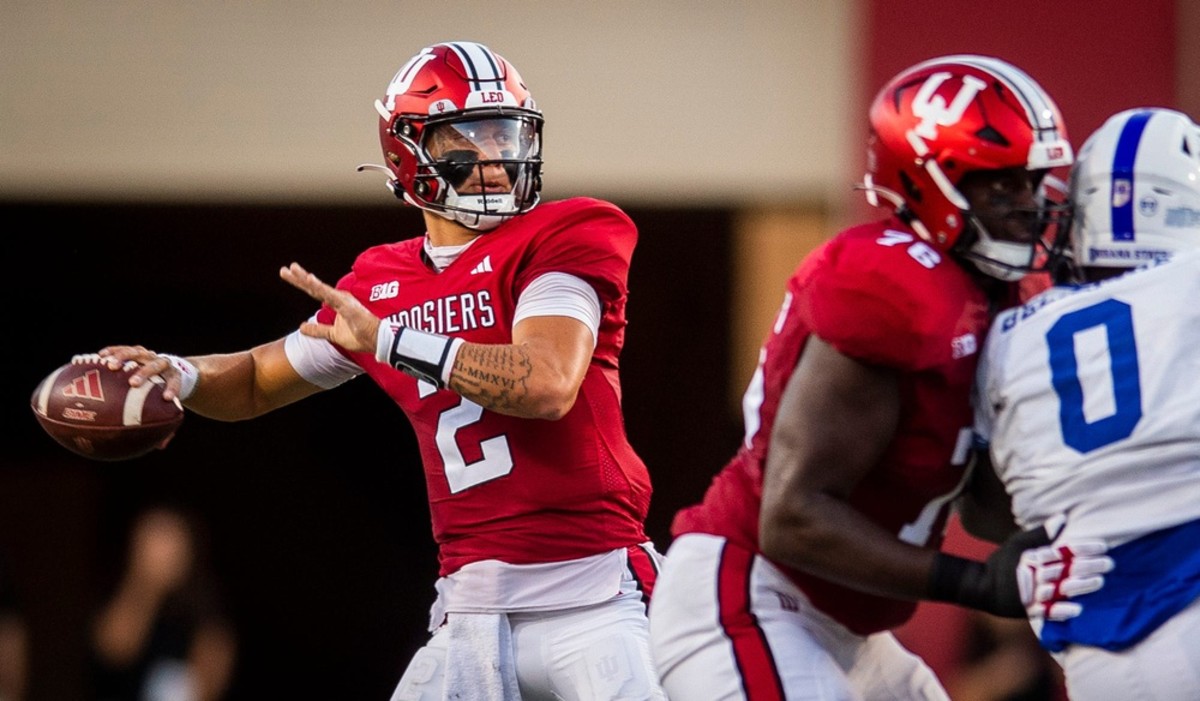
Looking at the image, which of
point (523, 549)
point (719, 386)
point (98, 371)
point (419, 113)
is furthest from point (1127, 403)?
point (719, 386)

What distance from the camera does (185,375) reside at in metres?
3.72

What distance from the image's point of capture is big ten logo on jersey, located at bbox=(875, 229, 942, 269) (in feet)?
8.74

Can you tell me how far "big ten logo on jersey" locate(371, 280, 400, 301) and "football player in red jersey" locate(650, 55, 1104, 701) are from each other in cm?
93

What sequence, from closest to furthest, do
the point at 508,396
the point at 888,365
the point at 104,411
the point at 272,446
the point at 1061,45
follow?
the point at 888,365
the point at 508,396
the point at 104,411
the point at 1061,45
the point at 272,446

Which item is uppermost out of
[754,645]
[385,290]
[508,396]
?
[385,290]

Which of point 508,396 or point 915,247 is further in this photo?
point 508,396

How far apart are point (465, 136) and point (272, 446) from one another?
17.1 feet


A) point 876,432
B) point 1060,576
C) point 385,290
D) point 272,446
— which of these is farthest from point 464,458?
point 272,446

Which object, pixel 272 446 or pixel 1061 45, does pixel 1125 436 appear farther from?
pixel 272 446

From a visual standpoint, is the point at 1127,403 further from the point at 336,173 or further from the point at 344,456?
the point at 344,456

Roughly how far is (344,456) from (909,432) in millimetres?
6043

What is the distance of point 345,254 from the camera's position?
7.92 metres

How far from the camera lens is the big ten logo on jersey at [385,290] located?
359cm

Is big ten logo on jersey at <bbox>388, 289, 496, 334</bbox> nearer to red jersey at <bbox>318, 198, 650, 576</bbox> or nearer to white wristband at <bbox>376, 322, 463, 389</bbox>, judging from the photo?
red jersey at <bbox>318, 198, 650, 576</bbox>
